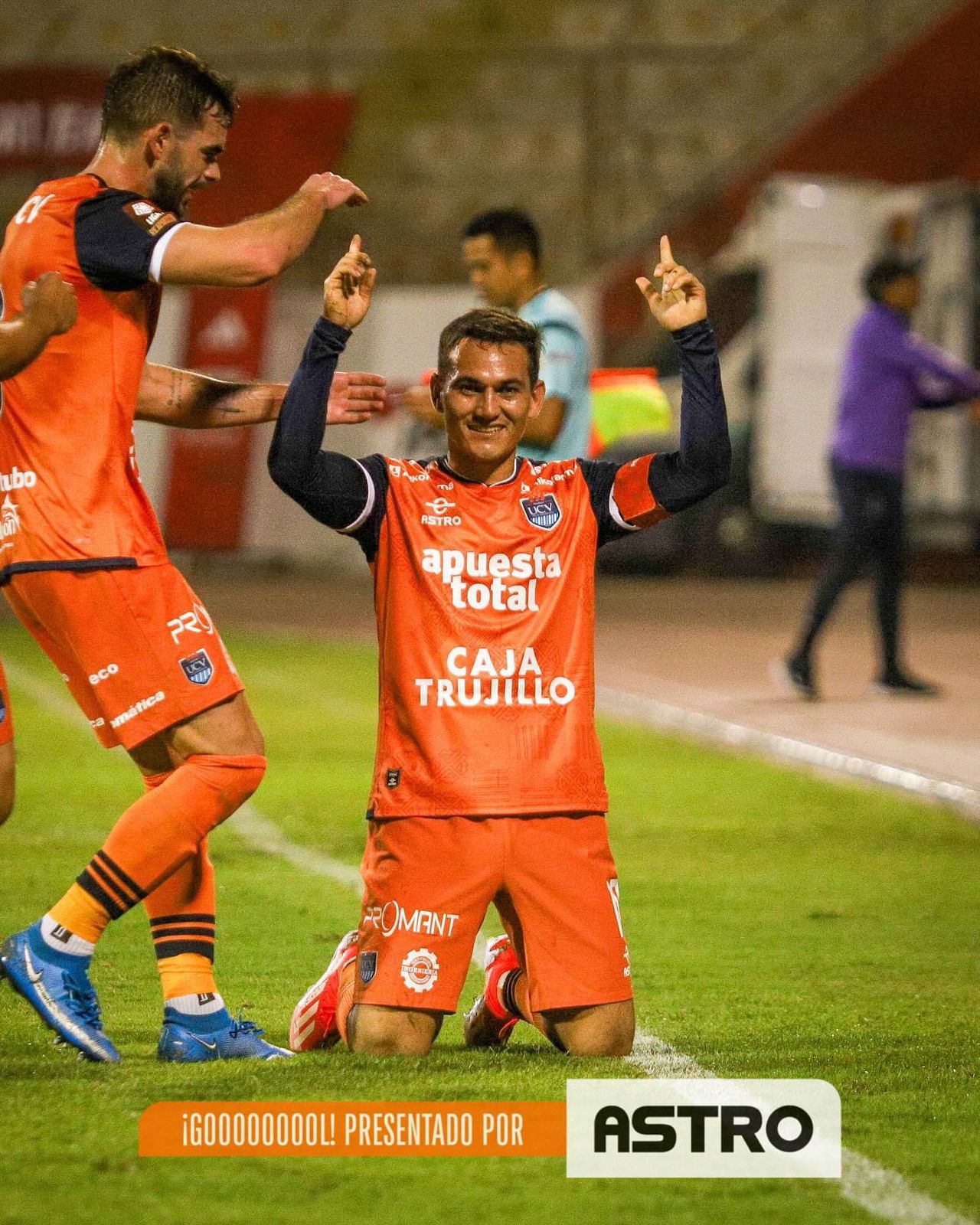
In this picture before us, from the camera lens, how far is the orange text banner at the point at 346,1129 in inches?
159

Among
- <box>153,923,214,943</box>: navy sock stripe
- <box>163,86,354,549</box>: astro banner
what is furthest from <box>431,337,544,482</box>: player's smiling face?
<box>163,86,354,549</box>: astro banner

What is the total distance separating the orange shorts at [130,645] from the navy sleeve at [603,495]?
105cm

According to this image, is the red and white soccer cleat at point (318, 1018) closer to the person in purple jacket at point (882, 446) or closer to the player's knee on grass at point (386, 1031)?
the player's knee on grass at point (386, 1031)

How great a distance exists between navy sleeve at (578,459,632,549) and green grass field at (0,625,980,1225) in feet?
4.07

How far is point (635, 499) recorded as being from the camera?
512 cm

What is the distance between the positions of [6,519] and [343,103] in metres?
20.1

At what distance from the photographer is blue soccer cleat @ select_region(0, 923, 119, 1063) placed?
4621mm

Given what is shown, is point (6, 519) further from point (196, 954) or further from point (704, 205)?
point (704, 205)

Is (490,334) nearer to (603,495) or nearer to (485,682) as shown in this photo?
(603,495)

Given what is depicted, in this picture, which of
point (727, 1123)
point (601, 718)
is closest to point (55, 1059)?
point (727, 1123)

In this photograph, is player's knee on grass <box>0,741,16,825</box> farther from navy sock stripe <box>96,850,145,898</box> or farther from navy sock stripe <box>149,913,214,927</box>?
navy sock stripe <box>149,913,214,927</box>

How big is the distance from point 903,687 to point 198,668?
8.30 meters

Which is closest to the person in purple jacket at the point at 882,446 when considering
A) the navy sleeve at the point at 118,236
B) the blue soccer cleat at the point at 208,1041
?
the blue soccer cleat at the point at 208,1041

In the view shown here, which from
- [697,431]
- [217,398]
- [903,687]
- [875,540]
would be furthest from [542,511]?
[903,687]
